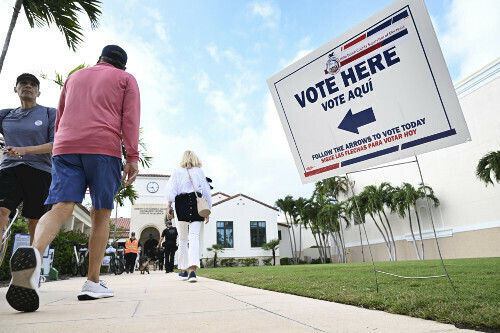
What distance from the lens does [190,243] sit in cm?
509

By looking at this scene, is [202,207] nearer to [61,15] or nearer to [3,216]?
[3,216]

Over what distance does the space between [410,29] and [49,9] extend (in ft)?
22.1

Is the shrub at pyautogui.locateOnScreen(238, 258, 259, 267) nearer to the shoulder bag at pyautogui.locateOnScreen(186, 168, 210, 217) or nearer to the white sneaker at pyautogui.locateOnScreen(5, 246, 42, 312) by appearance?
the shoulder bag at pyautogui.locateOnScreen(186, 168, 210, 217)

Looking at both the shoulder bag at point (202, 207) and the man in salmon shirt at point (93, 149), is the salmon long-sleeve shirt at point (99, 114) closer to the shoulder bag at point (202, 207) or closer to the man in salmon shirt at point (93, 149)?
the man in salmon shirt at point (93, 149)

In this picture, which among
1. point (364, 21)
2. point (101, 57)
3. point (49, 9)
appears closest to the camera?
point (364, 21)

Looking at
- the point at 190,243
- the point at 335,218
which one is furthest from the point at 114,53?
the point at 335,218

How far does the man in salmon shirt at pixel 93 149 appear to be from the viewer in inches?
101

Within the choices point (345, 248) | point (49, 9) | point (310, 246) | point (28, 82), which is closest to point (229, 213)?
point (345, 248)

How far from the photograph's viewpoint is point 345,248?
37.3 meters

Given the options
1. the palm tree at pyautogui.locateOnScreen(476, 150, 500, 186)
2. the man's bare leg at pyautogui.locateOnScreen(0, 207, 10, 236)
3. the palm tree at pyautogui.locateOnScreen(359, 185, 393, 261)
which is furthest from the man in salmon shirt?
the palm tree at pyautogui.locateOnScreen(359, 185, 393, 261)

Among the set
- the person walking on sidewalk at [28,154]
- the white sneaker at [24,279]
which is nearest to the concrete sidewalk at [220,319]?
the white sneaker at [24,279]

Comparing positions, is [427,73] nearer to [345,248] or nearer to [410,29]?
[410,29]

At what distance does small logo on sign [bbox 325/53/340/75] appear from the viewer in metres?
3.26

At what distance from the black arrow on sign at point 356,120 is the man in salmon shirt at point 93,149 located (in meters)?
2.06
